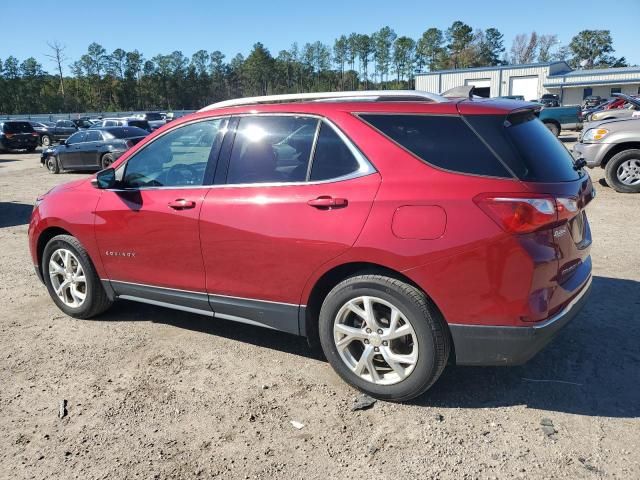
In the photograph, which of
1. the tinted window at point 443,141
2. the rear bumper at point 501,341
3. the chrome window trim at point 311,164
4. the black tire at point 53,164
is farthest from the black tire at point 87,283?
the black tire at point 53,164

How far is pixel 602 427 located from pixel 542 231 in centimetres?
117

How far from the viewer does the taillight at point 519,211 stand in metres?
2.75

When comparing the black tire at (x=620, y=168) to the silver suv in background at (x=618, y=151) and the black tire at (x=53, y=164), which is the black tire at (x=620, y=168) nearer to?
the silver suv in background at (x=618, y=151)

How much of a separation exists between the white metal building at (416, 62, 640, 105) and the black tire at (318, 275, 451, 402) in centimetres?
6646

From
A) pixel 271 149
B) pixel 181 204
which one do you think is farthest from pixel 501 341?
pixel 181 204

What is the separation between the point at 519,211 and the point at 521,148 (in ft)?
1.38

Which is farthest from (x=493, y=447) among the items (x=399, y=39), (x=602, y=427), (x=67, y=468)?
(x=399, y=39)

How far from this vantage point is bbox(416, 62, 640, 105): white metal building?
2540 inches

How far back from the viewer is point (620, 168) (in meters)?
10.0

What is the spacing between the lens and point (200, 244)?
3752 mm

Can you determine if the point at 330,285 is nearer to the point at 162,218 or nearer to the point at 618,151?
the point at 162,218

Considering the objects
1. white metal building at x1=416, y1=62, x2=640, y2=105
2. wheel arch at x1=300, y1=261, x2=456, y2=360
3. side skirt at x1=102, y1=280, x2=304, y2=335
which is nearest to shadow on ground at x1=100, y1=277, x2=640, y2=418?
wheel arch at x1=300, y1=261, x2=456, y2=360

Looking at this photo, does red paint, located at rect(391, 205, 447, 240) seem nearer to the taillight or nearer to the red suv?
the red suv

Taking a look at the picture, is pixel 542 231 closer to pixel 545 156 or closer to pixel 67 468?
pixel 545 156
